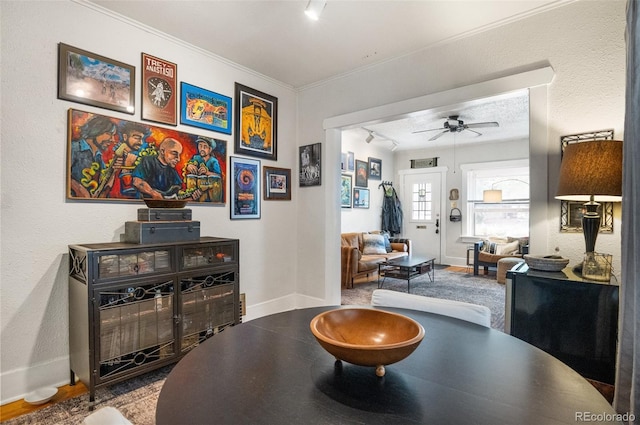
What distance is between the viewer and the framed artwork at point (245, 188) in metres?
3.19

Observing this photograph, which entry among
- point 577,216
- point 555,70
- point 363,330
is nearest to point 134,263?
point 363,330

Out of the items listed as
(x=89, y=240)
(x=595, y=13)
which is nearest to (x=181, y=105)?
(x=89, y=240)

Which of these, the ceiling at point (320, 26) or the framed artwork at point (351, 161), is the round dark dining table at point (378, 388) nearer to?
the ceiling at point (320, 26)

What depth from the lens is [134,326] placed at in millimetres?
2039

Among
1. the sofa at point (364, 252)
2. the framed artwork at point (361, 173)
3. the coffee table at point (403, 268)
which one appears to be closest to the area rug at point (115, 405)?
the sofa at point (364, 252)

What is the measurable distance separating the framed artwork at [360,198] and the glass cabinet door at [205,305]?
4.07 m

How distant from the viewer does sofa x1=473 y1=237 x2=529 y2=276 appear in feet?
18.4

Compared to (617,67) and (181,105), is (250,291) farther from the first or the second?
(617,67)

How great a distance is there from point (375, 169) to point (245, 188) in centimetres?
430

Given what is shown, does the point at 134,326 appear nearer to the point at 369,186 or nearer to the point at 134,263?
the point at 134,263

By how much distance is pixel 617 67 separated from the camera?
2.03 metres

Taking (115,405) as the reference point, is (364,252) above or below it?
above

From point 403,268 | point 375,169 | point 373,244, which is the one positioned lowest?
point 403,268

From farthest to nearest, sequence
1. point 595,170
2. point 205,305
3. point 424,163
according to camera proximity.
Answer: point 424,163, point 205,305, point 595,170
